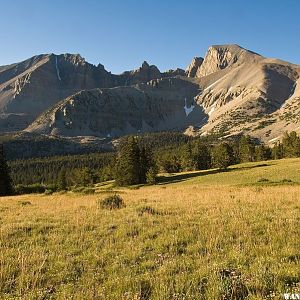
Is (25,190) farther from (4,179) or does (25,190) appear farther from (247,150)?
(247,150)

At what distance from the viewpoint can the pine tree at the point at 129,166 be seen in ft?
291

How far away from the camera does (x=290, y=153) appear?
408 feet

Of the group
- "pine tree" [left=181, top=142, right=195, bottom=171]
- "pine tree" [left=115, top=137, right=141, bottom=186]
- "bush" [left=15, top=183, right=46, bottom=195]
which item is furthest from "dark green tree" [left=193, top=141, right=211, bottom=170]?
"bush" [left=15, top=183, right=46, bottom=195]

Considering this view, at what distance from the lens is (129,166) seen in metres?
88.8

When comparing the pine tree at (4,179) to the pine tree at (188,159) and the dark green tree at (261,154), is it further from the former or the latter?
the dark green tree at (261,154)

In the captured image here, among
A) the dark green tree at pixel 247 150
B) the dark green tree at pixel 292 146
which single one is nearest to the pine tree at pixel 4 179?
the dark green tree at pixel 247 150

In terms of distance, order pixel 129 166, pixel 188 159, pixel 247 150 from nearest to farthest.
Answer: pixel 129 166, pixel 188 159, pixel 247 150

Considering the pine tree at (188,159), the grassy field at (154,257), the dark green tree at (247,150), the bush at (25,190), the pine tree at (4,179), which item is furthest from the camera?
the dark green tree at (247,150)

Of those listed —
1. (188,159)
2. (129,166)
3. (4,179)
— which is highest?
(188,159)

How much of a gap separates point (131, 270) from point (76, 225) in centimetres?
642

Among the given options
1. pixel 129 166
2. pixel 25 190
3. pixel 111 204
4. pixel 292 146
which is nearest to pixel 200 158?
pixel 292 146

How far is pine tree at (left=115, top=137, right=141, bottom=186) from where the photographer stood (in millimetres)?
88688

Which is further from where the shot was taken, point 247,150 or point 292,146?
point 247,150

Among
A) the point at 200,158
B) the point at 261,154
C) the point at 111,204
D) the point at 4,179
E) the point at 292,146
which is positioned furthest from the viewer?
the point at 261,154
